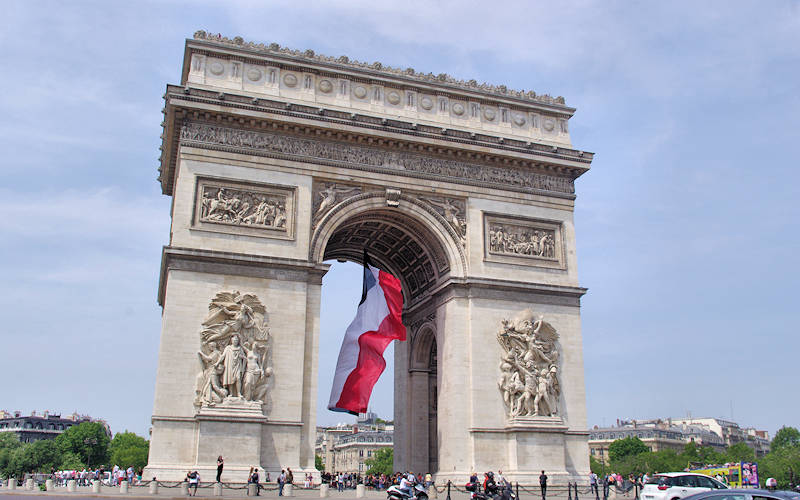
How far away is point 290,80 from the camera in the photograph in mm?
29016

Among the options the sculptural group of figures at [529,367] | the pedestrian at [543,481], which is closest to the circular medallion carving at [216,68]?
the sculptural group of figures at [529,367]

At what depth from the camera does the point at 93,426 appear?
91.4 metres

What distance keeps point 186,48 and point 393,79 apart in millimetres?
8147

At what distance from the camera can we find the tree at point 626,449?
9994cm

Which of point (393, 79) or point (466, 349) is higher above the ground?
point (393, 79)

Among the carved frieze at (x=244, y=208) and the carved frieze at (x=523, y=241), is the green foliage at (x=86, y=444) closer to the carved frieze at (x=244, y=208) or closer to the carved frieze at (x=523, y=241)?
the carved frieze at (x=244, y=208)

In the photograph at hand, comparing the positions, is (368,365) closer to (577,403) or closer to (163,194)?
(577,403)

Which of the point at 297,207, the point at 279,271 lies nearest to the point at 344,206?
the point at 297,207

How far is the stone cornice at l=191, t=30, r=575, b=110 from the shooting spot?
28.6 m

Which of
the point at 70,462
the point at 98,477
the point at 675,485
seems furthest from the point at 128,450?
the point at 675,485

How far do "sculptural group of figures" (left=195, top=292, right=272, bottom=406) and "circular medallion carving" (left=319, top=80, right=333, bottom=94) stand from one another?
8891 millimetres

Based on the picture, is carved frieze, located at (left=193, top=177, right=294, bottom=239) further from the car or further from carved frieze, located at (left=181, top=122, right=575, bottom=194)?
the car

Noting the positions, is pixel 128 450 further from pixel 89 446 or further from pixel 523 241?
pixel 523 241

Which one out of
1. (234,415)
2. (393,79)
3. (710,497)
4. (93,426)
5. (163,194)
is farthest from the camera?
(93,426)
